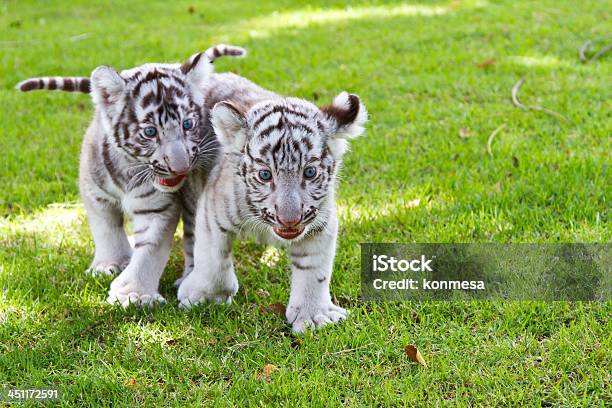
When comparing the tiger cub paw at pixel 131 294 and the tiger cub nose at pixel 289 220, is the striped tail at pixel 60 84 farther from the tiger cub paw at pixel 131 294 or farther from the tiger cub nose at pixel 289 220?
the tiger cub nose at pixel 289 220

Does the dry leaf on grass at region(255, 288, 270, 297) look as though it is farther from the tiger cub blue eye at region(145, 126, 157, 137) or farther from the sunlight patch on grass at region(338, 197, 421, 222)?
the tiger cub blue eye at region(145, 126, 157, 137)

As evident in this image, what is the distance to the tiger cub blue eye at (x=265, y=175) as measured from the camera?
11.6ft

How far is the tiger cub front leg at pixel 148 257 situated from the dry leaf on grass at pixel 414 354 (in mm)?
1489

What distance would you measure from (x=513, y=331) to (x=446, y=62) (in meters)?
4.86

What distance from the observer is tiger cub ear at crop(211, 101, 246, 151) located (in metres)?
3.68

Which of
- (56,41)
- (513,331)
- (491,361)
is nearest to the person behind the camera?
(491,361)

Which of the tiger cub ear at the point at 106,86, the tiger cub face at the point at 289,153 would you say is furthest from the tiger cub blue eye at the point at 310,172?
the tiger cub ear at the point at 106,86

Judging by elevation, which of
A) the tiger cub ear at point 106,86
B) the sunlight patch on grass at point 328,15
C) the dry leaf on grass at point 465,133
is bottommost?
the dry leaf on grass at point 465,133

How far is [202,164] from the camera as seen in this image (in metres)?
4.17

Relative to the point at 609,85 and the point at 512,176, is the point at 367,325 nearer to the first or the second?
the point at 512,176

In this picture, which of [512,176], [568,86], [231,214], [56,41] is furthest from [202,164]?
[56,41]

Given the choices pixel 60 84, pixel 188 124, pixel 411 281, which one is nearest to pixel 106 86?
pixel 188 124

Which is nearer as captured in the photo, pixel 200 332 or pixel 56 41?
pixel 200 332

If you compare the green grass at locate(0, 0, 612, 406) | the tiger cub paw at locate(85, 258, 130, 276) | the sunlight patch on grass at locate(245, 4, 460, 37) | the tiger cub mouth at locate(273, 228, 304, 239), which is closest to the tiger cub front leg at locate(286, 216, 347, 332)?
the green grass at locate(0, 0, 612, 406)
